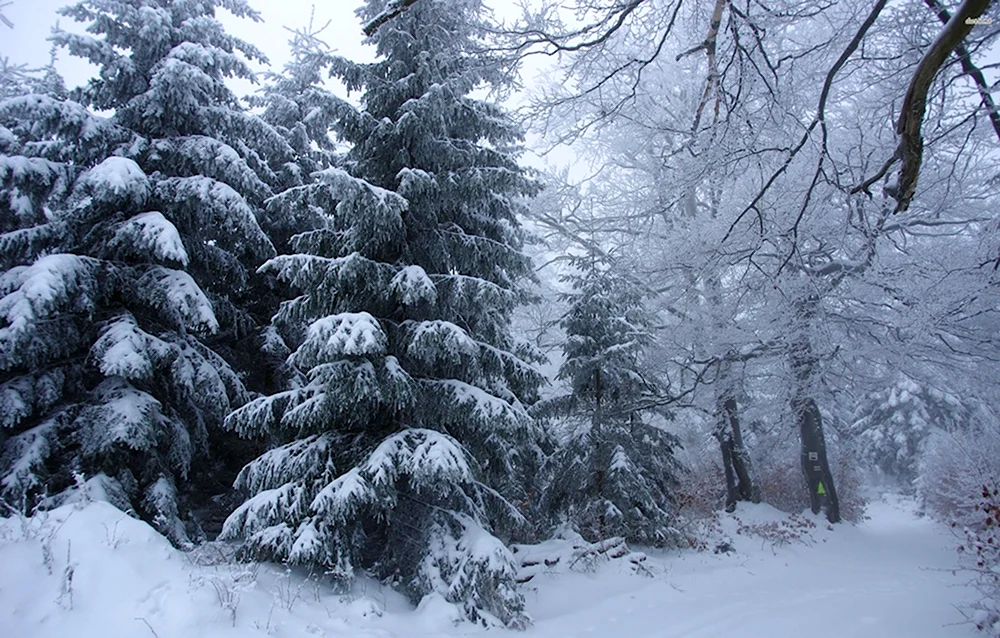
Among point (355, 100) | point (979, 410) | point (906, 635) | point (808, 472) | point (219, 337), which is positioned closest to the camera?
point (906, 635)

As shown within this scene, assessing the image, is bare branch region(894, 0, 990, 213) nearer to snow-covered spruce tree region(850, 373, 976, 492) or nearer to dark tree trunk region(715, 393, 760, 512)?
dark tree trunk region(715, 393, 760, 512)

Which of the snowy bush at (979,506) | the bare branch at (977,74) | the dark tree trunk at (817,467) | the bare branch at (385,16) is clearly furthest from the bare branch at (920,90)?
the dark tree trunk at (817,467)

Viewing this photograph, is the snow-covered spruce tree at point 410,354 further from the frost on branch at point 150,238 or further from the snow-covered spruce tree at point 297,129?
the snow-covered spruce tree at point 297,129

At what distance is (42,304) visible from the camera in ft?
22.8

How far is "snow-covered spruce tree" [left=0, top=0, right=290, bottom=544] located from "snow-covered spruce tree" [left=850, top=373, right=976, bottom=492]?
94.9 feet

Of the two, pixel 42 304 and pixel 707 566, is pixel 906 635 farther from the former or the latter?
pixel 42 304

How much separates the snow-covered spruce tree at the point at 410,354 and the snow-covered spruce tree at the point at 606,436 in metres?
2.87

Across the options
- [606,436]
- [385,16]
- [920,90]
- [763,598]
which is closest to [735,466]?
[606,436]

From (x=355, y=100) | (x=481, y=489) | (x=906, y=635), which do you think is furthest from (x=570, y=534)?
(x=355, y=100)

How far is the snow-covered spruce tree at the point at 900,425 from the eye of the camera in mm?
27052

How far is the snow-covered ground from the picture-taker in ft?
12.6

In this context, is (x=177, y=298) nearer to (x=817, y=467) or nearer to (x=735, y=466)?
(x=735, y=466)

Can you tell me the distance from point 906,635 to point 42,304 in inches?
450

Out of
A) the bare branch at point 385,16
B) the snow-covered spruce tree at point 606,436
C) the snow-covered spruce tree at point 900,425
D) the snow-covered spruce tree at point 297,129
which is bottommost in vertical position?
the snow-covered spruce tree at point 900,425
